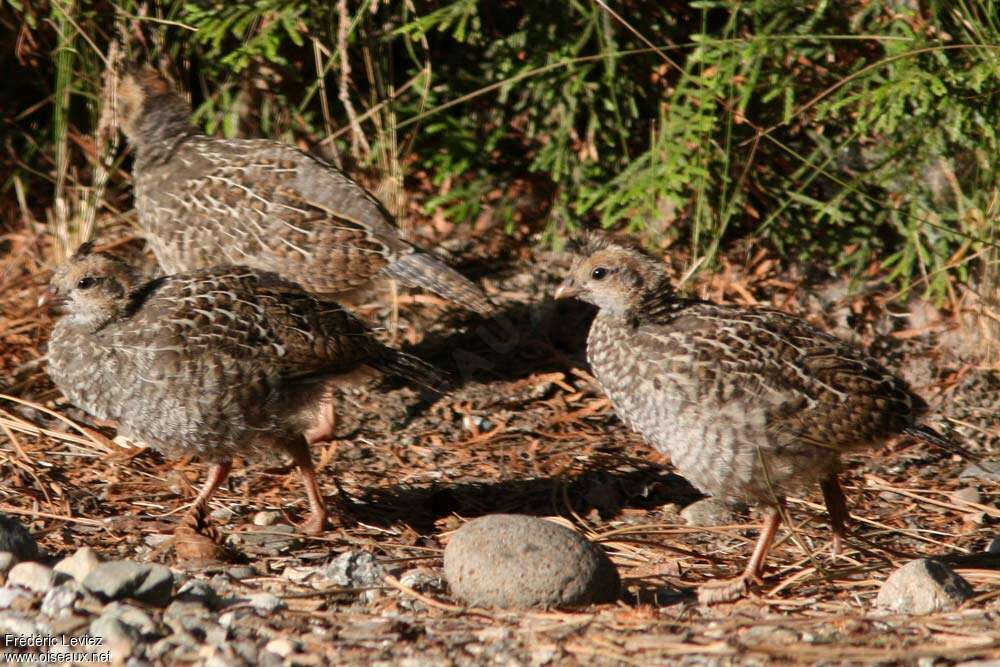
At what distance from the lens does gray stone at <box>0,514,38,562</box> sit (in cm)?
450

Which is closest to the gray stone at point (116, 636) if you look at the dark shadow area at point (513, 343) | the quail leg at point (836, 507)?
the quail leg at point (836, 507)

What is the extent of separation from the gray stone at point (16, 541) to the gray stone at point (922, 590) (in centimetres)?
295

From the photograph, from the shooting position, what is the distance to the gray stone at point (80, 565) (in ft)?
14.3

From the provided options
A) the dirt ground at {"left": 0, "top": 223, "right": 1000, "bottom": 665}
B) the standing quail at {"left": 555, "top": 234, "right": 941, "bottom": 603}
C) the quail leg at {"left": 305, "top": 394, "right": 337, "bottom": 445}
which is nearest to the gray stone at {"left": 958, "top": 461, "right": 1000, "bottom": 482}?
the dirt ground at {"left": 0, "top": 223, "right": 1000, "bottom": 665}

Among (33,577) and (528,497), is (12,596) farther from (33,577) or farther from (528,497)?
(528,497)

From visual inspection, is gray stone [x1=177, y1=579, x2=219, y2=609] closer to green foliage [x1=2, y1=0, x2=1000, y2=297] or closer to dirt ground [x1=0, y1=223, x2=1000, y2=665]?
dirt ground [x1=0, y1=223, x2=1000, y2=665]

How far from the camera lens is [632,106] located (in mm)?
7250

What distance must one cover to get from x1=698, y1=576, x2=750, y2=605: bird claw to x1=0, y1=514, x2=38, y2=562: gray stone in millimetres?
2374

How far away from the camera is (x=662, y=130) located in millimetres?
7176

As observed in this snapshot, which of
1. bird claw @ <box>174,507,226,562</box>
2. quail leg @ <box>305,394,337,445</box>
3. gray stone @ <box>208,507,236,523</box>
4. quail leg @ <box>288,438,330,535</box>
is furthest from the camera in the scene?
quail leg @ <box>305,394,337,445</box>

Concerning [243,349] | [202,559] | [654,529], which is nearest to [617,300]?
[654,529]

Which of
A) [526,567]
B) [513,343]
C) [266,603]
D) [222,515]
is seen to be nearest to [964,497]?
[526,567]

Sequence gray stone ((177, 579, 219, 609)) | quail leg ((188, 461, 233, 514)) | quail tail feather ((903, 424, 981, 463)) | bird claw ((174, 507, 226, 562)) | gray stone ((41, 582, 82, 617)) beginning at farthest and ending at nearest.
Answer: quail leg ((188, 461, 233, 514)) → quail tail feather ((903, 424, 981, 463)) → bird claw ((174, 507, 226, 562)) → gray stone ((177, 579, 219, 609)) → gray stone ((41, 582, 82, 617))

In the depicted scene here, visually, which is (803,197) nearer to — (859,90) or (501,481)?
(859,90)
